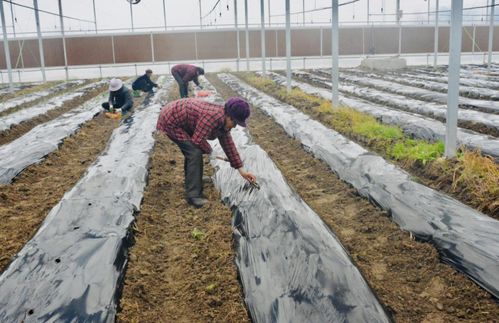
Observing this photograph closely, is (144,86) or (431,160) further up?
(144,86)

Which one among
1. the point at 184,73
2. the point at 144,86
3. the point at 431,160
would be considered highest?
the point at 184,73

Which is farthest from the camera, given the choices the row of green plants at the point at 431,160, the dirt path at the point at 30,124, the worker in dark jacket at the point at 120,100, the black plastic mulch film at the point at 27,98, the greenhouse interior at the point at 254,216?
the black plastic mulch film at the point at 27,98

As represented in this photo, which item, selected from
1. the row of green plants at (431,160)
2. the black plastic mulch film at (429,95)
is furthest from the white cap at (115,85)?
the black plastic mulch film at (429,95)

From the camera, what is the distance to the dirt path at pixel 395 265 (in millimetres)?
2971

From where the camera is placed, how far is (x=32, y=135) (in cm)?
786

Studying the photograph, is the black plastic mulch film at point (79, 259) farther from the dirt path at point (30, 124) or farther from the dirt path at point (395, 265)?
the dirt path at point (30, 124)

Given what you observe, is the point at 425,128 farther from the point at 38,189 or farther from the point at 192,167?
the point at 38,189

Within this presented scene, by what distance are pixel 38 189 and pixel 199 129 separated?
7.81 ft

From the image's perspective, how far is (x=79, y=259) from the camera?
10.8 feet

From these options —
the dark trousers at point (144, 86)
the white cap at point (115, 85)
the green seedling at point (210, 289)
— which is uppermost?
the white cap at point (115, 85)

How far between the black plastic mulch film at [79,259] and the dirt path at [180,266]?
146 millimetres

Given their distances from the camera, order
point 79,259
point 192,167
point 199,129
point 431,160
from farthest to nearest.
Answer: point 431,160 → point 192,167 → point 199,129 → point 79,259

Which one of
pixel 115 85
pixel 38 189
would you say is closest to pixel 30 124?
pixel 115 85

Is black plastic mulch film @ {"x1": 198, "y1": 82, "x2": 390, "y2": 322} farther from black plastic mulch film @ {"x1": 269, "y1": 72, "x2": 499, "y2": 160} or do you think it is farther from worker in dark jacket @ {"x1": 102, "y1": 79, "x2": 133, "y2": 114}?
worker in dark jacket @ {"x1": 102, "y1": 79, "x2": 133, "y2": 114}
